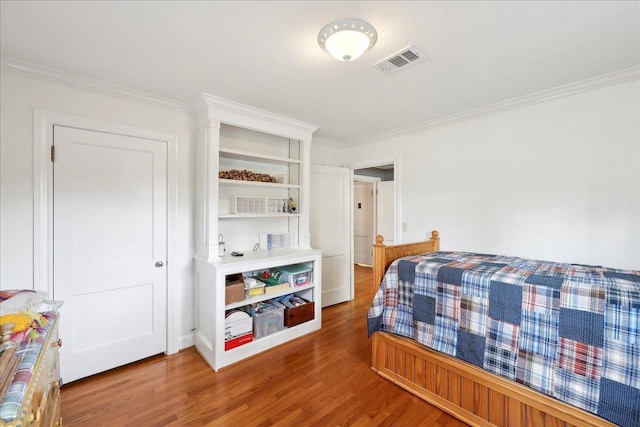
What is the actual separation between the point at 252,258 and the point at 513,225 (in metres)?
2.47


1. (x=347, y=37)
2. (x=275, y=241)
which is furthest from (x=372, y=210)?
(x=347, y=37)

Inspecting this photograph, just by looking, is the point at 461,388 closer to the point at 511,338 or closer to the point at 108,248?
the point at 511,338

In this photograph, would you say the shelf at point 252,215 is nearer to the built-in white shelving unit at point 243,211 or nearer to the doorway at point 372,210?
the built-in white shelving unit at point 243,211

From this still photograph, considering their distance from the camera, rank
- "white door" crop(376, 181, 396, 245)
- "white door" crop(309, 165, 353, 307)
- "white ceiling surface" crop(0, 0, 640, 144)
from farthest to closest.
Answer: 1. "white door" crop(376, 181, 396, 245)
2. "white door" crop(309, 165, 353, 307)
3. "white ceiling surface" crop(0, 0, 640, 144)

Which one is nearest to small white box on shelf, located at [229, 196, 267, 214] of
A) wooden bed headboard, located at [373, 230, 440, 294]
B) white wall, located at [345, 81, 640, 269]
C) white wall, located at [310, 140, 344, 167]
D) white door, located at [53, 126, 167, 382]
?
white door, located at [53, 126, 167, 382]

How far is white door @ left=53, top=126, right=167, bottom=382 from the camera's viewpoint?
6.86 ft

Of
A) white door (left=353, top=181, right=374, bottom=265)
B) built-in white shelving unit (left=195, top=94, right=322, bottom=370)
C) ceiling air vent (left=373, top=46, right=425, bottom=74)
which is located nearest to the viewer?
ceiling air vent (left=373, top=46, right=425, bottom=74)

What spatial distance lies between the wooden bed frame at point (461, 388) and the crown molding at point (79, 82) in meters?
2.31

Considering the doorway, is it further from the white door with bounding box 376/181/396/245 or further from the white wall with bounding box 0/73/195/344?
the white wall with bounding box 0/73/195/344

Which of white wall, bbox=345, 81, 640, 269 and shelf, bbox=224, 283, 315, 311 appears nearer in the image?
white wall, bbox=345, 81, 640, 269

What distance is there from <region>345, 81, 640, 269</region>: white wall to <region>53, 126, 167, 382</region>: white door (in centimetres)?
281

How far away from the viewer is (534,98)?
2354 mm

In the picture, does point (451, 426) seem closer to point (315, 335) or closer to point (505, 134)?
point (315, 335)

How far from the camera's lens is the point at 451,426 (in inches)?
66.5
